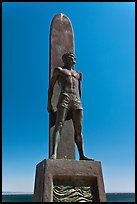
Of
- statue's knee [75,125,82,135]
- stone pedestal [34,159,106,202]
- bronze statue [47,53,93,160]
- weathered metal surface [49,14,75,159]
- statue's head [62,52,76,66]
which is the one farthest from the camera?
weathered metal surface [49,14,75,159]

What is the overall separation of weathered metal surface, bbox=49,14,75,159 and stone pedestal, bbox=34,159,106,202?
1.23 metres

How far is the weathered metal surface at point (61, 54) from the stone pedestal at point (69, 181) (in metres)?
1.23

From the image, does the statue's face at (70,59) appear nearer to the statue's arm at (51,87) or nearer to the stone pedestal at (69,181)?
the statue's arm at (51,87)

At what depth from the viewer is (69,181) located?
598cm

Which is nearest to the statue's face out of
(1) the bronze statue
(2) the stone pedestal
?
(1) the bronze statue

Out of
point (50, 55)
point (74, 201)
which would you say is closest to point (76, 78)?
point (50, 55)

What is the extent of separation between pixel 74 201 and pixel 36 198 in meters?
0.78

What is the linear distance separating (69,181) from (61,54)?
322cm

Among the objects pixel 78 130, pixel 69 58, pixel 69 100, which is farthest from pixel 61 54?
pixel 78 130

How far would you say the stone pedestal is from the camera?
5.78 m

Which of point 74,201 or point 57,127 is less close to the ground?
point 57,127

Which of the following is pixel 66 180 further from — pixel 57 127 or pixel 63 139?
pixel 63 139

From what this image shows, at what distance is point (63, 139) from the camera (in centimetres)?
748

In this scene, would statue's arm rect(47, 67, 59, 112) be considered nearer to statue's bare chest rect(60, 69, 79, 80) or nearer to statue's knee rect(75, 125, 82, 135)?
statue's bare chest rect(60, 69, 79, 80)
